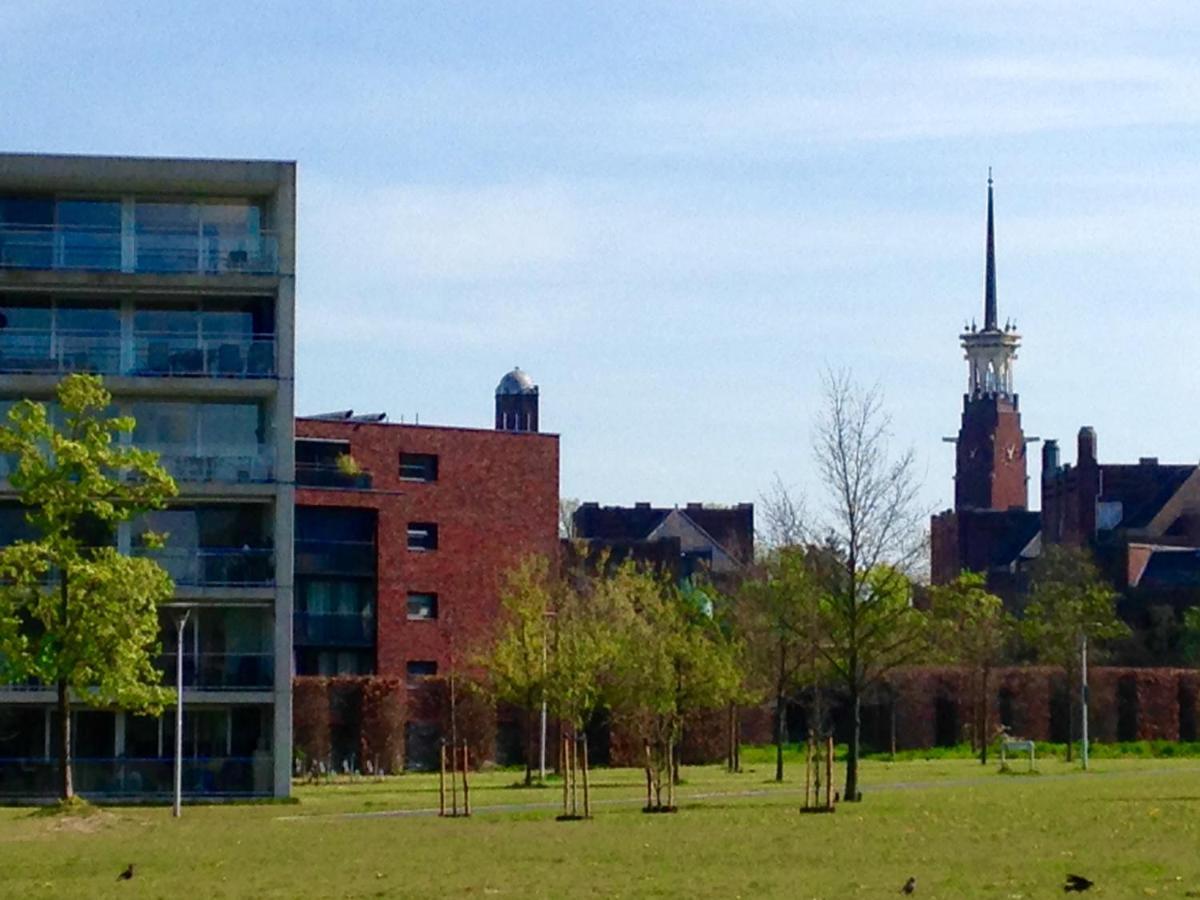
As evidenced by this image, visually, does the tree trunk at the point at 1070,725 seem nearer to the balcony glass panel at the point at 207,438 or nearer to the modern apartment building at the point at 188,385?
the modern apartment building at the point at 188,385

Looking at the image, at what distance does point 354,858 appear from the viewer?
34.8 meters

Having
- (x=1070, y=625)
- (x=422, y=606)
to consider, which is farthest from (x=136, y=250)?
(x=1070, y=625)

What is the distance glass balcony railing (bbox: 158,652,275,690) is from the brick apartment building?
19135 millimetres

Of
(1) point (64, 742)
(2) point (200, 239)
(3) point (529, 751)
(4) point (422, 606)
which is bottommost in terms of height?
(3) point (529, 751)

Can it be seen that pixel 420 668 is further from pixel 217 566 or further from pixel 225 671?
pixel 217 566

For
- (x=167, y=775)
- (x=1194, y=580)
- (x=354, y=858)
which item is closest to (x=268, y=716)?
(x=167, y=775)

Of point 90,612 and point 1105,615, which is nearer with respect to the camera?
point 90,612

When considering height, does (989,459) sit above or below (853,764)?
above

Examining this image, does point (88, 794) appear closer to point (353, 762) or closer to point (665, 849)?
point (353, 762)

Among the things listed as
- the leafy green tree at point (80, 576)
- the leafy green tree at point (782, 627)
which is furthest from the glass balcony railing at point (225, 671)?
the leafy green tree at point (782, 627)

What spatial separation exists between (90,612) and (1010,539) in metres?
102

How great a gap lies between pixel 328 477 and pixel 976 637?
2267cm

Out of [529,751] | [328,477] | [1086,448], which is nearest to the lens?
[529,751]

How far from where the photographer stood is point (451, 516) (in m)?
89.1
